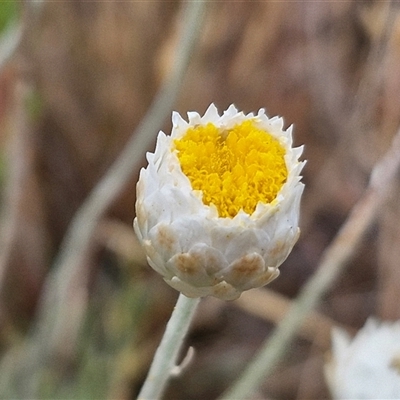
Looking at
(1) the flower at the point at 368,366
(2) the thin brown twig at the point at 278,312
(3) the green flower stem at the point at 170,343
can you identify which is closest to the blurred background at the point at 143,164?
(2) the thin brown twig at the point at 278,312

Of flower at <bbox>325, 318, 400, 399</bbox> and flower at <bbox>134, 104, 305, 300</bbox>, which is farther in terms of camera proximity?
flower at <bbox>325, 318, 400, 399</bbox>

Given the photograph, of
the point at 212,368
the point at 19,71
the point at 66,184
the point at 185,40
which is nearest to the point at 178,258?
the point at 185,40

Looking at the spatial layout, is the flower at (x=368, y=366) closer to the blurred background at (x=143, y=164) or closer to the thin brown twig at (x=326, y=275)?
the thin brown twig at (x=326, y=275)

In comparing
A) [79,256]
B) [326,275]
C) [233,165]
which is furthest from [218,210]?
[79,256]

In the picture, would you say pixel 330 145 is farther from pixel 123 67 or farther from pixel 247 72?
pixel 123 67

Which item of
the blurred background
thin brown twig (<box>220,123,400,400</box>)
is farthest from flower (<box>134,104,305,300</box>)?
the blurred background

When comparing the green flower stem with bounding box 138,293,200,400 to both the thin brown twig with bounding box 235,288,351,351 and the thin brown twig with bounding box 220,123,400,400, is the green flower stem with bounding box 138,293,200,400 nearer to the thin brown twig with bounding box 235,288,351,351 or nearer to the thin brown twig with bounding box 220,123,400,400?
the thin brown twig with bounding box 220,123,400,400
